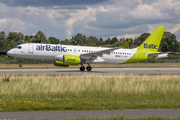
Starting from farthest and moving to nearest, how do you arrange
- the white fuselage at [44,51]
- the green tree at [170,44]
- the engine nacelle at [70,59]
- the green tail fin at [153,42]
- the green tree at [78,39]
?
the green tree at [78,39], the green tree at [170,44], the green tail fin at [153,42], the white fuselage at [44,51], the engine nacelle at [70,59]

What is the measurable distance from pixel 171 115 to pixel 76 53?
91.5 ft

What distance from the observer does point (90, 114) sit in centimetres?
970

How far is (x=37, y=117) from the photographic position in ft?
29.8

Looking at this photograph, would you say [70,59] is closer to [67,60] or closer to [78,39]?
[67,60]

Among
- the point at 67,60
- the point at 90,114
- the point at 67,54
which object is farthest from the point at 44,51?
the point at 90,114

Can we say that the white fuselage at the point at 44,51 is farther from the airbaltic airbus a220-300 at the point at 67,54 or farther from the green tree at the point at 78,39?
the green tree at the point at 78,39

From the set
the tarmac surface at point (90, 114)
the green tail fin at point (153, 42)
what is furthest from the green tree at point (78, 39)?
the tarmac surface at point (90, 114)

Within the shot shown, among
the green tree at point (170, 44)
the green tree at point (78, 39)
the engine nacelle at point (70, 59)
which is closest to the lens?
the engine nacelle at point (70, 59)

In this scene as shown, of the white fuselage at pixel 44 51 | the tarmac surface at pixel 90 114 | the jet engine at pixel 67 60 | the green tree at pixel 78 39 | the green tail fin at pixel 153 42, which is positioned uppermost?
the green tree at pixel 78 39

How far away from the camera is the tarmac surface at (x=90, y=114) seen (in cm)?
922

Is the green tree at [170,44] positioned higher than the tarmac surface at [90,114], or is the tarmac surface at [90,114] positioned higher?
the green tree at [170,44]

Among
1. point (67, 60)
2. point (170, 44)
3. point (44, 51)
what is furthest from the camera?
point (170, 44)

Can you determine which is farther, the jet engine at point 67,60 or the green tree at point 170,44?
the green tree at point 170,44

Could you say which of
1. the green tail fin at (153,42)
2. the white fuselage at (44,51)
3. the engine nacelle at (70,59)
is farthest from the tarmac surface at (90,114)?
the green tail fin at (153,42)
